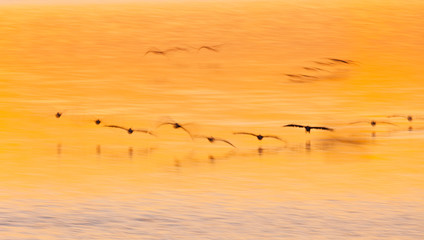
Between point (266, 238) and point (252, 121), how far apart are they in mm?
6513

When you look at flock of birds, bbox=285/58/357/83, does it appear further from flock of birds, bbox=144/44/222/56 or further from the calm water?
flock of birds, bbox=144/44/222/56

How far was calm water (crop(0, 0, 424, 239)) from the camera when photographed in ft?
32.5

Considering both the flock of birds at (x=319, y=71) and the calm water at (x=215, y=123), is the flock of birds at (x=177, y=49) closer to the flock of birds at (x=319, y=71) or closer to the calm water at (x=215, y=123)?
the calm water at (x=215, y=123)

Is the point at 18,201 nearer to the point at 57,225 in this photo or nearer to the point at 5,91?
the point at 57,225

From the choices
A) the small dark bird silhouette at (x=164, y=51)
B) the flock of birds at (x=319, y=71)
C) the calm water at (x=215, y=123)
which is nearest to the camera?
the calm water at (x=215, y=123)

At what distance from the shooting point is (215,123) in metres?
15.5

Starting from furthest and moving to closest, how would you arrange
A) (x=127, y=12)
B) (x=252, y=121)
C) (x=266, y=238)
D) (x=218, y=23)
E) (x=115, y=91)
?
(x=127, y=12) < (x=218, y=23) < (x=115, y=91) < (x=252, y=121) < (x=266, y=238)

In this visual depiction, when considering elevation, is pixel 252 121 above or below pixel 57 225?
above

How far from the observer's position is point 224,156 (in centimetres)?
1311

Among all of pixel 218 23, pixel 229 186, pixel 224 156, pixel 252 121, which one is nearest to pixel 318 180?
pixel 229 186

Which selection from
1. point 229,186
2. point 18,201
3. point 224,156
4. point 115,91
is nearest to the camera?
point 18,201

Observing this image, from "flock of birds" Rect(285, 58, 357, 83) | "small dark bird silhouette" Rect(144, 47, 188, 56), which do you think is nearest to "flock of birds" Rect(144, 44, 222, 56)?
"small dark bird silhouette" Rect(144, 47, 188, 56)

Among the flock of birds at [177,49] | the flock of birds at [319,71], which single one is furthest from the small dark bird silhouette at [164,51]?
the flock of birds at [319,71]

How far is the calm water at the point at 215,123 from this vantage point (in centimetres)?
991
